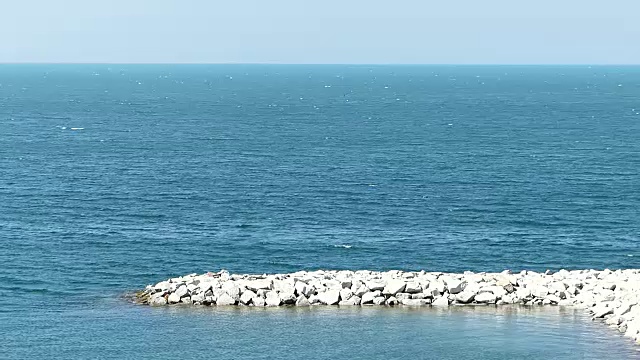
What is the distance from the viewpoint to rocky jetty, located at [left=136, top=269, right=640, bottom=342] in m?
63.6

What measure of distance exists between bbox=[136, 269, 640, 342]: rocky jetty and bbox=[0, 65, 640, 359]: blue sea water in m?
1.45

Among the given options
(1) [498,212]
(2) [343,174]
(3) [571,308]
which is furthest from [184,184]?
(3) [571,308]

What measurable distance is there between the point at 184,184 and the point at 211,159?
23.7 metres

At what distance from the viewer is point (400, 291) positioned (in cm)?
6425

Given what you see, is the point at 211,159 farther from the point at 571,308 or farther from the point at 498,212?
the point at 571,308

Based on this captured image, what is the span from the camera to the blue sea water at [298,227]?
57375 millimetres

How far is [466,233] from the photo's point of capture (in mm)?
90562

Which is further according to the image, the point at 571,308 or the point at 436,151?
the point at 436,151

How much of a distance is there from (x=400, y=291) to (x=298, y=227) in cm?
2932

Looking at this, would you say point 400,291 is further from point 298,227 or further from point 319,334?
point 298,227

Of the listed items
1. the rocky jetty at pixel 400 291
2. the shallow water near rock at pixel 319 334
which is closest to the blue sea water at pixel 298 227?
the shallow water near rock at pixel 319 334

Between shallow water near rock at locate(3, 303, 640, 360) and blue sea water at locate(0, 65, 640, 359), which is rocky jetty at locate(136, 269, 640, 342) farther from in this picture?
blue sea water at locate(0, 65, 640, 359)

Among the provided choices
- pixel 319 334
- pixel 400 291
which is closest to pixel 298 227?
pixel 400 291

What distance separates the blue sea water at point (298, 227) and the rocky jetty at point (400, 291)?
57.2 inches
